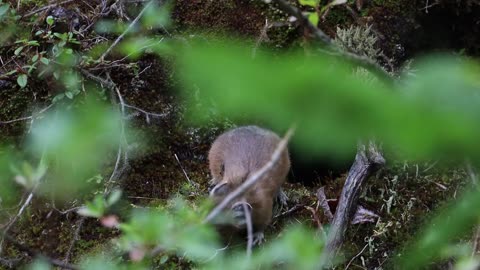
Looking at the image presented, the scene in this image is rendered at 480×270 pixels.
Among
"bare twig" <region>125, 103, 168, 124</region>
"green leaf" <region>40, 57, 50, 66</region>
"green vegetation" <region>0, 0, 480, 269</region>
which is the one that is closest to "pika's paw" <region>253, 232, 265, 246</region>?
"green vegetation" <region>0, 0, 480, 269</region>

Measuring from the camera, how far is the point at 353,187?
9.93 ft

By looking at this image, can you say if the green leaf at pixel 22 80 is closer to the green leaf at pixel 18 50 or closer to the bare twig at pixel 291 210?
the green leaf at pixel 18 50

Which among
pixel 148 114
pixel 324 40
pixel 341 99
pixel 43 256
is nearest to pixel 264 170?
pixel 324 40

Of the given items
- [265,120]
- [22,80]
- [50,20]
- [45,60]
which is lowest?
[22,80]

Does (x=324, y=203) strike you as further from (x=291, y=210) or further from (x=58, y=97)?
(x=58, y=97)

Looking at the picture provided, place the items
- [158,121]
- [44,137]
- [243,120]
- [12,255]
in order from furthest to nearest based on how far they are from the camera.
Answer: [243,120], [158,121], [12,255], [44,137]

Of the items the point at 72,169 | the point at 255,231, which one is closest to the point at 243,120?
the point at 255,231

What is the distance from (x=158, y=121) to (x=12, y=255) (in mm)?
1146

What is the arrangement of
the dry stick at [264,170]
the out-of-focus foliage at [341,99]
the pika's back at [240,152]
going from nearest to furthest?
1. the out-of-focus foliage at [341,99]
2. the dry stick at [264,170]
3. the pika's back at [240,152]

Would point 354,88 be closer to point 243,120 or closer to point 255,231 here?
point 255,231

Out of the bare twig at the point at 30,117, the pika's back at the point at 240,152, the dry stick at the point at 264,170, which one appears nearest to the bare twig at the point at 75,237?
the bare twig at the point at 30,117

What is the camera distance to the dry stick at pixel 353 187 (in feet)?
9.61

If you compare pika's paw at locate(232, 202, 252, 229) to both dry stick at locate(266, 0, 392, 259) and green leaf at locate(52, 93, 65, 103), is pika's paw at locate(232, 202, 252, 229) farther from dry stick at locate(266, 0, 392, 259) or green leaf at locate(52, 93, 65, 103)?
green leaf at locate(52, 93, 65, 103)

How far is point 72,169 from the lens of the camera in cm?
119
